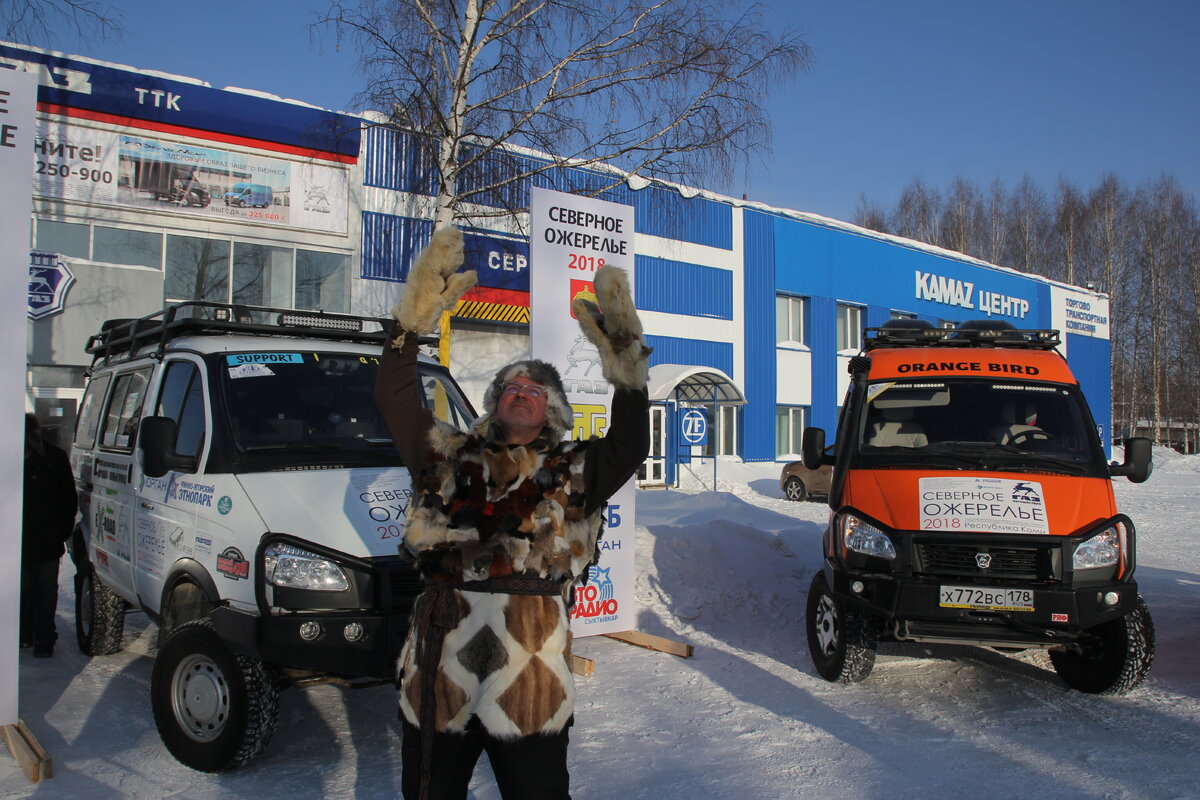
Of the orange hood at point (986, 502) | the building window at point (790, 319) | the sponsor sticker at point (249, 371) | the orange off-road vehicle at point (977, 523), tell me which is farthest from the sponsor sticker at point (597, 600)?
the building window at point (790, 319)

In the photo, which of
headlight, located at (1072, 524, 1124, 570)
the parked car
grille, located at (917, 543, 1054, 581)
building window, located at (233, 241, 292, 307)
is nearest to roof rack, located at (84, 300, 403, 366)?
grille, located at (917, 543, 1054, 581)

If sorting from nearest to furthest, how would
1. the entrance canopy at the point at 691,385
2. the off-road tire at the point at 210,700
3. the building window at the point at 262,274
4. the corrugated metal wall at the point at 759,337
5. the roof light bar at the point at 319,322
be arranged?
the off-road tire at the point at 210,700, the roof light bar at the point at 319,322, the building window at the point at 262,274, the entrance canopy at the point at 691,385, the corrugated metal wall at the point at 759,337

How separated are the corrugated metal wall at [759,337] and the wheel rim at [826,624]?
20.4 m

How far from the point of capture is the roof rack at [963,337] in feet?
24.0

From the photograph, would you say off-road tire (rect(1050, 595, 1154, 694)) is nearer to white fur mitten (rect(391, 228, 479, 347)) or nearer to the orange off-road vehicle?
the orange off-road vehicle

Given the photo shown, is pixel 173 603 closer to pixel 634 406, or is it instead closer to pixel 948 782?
pixel 634 406

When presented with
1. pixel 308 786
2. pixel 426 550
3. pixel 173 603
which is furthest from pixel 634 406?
pixel 173 603

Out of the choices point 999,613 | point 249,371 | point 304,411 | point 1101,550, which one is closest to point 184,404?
point 249,371

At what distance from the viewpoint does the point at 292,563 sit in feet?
13.7

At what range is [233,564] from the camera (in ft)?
14.3

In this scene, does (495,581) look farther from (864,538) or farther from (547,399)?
(864,538)

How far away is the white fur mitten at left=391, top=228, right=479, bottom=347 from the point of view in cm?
279

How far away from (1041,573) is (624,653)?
3.06 metres

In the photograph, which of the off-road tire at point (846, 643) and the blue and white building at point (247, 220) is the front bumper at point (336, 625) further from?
the blue and white building at point (247, 220)
